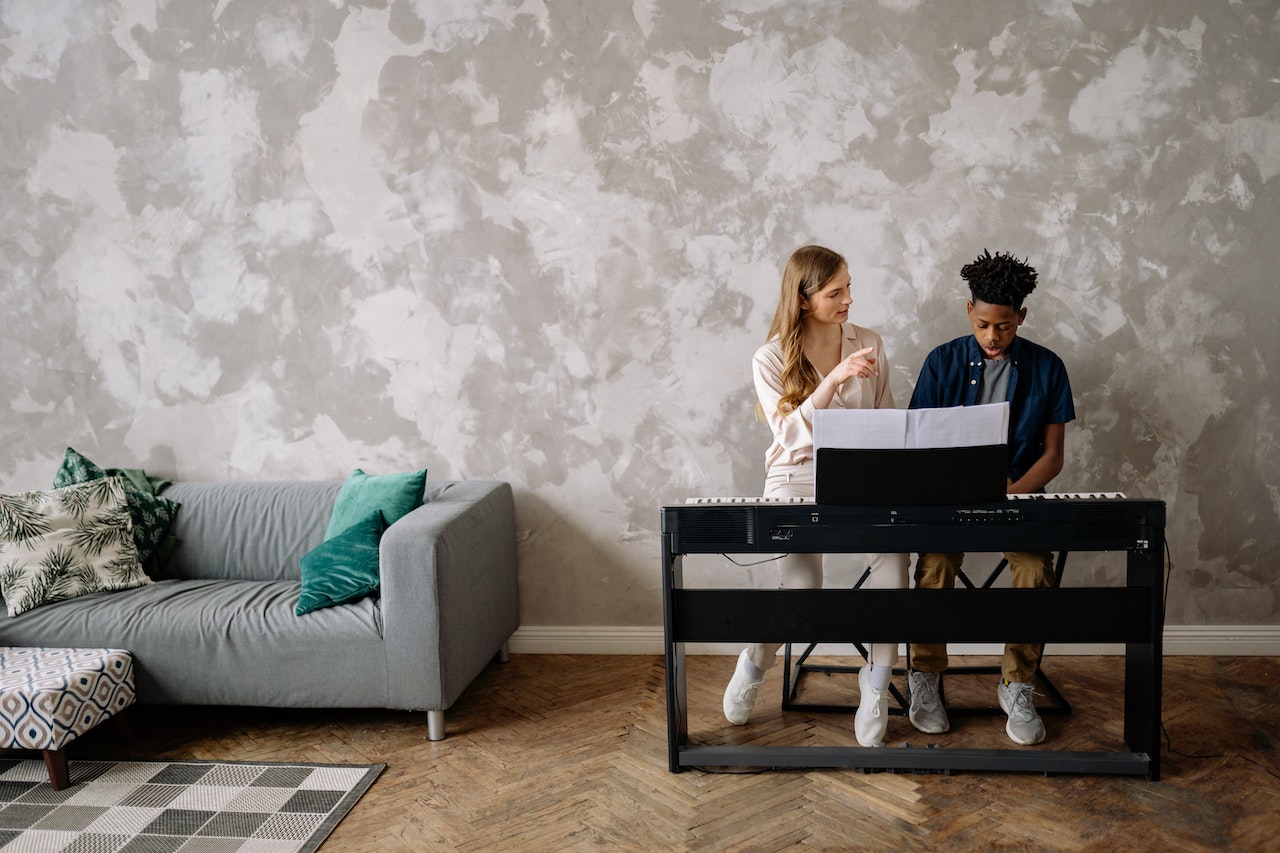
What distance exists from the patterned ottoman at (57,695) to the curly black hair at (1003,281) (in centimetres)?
303

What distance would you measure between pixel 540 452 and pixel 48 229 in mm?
2272

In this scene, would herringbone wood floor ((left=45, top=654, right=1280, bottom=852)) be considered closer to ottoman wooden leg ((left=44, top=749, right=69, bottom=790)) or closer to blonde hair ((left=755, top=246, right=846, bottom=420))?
ottoman wooden leg ((left=44, top=749, right=69, bottom=790))

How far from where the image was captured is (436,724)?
3.16 metres

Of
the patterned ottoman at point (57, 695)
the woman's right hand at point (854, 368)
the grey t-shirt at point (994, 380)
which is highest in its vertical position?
the woman's right hand at point (854, 368)

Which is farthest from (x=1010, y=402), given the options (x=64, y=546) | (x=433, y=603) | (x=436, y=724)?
(x=64, y=546)

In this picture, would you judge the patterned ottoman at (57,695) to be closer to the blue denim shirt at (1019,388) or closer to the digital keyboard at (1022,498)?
the digital keyboard at (1022,498)

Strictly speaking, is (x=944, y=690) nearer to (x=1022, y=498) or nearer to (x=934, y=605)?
(x=934, y=605)

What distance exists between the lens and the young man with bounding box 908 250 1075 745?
3029mm

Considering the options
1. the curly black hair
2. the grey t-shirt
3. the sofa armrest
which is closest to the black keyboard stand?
the grey t-shirt

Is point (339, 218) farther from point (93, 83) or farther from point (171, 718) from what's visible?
point (171, 718)

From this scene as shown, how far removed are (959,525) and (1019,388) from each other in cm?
79

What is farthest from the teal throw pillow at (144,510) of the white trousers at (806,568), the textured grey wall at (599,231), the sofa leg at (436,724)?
the white trousers at (806,568)

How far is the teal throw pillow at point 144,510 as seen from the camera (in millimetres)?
3773

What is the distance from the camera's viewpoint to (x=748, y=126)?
12.0ft
